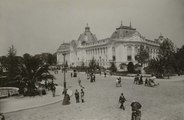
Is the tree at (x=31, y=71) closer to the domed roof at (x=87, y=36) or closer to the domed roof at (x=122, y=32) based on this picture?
the domed roof at (x=122, y=32)

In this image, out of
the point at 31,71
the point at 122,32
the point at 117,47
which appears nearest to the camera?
the point at 31,71

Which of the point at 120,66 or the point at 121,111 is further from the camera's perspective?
the point at 120,66

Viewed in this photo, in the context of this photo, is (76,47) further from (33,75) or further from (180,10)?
(180,10)

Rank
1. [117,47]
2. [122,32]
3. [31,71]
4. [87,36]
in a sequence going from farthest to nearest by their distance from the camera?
1. [87,36]
2. [122,32]
3. [117,47]
4. [31,71]

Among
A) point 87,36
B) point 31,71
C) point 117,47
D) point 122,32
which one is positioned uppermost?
point 87,36

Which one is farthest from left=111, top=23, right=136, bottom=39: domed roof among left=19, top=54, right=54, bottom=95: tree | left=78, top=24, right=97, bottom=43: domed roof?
left=19, top=54, right=54, bottom=95: tree

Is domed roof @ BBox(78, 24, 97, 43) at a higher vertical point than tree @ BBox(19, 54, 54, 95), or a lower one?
higher

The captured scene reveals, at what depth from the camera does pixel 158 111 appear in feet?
31.1

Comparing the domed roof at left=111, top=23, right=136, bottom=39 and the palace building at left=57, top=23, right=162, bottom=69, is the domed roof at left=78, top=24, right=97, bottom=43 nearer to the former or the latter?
the palace building at left=57, top=23, right=162, bottom=69

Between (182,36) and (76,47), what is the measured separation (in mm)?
66639

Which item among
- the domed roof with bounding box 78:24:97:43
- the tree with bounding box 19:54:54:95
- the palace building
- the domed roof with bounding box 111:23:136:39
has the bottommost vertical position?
the tree with bounding box 19:54:54:95

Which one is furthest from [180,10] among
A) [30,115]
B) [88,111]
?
[30,115]

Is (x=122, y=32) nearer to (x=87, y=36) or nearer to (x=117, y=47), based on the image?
(x=117, y=47)

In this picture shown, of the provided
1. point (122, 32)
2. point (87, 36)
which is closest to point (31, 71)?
point (122, 32)
